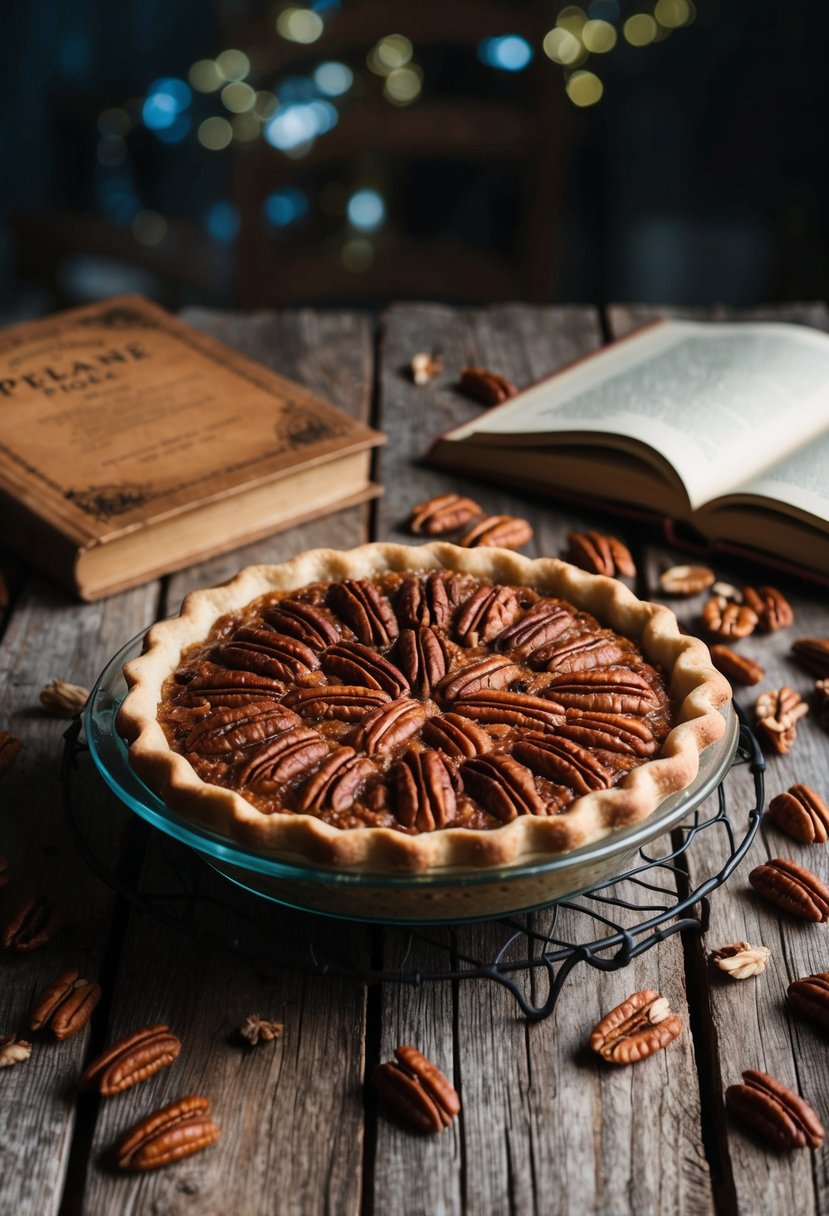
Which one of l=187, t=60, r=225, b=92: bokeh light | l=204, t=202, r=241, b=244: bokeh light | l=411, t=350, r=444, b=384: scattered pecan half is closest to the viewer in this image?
l=411, t=350, r=444, b=384: scattered pecan half

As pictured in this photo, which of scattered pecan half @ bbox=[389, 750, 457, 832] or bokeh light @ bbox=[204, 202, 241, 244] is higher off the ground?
scattered pecan half @ bbox=[389, 750, 457, 832]

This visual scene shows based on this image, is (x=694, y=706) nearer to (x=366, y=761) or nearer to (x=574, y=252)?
(x=366, y=761)

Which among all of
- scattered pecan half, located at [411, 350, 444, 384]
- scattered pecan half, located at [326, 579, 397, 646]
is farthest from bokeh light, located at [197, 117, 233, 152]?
scattered pecan half, located at [326, 579, 397, 646]

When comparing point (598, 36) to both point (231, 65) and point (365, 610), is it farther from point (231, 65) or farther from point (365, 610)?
point (365, 610)

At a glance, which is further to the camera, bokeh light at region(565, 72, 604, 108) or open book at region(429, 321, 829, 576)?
bokeh light at region(565, 72, 604, 108)

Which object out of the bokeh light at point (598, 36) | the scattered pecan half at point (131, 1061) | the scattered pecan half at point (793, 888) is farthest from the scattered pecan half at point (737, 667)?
the bokeh light at point (598, 36)

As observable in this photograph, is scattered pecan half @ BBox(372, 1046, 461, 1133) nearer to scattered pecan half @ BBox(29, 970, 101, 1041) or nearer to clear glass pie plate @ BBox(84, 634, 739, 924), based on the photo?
clear glass pie plate @ BBox(84, 634, 739, 924)

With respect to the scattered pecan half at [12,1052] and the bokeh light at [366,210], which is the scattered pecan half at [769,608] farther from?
the bokeh light at [366,210]
